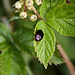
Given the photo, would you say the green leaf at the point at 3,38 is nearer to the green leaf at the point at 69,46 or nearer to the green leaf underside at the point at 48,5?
the green leaf underside at the point at 48,5

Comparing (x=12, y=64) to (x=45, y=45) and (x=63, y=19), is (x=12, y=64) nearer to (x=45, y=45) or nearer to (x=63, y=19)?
(x=45, y=45)

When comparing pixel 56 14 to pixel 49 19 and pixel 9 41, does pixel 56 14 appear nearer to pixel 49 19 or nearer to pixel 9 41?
pixel 49 19

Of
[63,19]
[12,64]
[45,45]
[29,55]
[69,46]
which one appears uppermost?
[63,19]

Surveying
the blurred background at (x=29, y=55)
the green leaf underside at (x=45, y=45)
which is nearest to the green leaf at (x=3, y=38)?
the blurred background at (x=29, y=55)

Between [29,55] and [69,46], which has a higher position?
[29,55]

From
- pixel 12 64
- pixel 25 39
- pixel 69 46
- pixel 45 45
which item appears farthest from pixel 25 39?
pixel 69 46

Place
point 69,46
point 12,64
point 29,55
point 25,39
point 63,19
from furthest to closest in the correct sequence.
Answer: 1. point 69,46
2. point 29,55
3. point 25,39
4. point 12,64
5. point 63,19

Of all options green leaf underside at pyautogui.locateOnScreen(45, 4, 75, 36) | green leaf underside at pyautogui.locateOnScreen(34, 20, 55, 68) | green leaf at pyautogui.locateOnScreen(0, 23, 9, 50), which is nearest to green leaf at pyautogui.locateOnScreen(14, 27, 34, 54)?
green leaf at pyautogui.locateOnScreen(0, 23, 9, 50)
